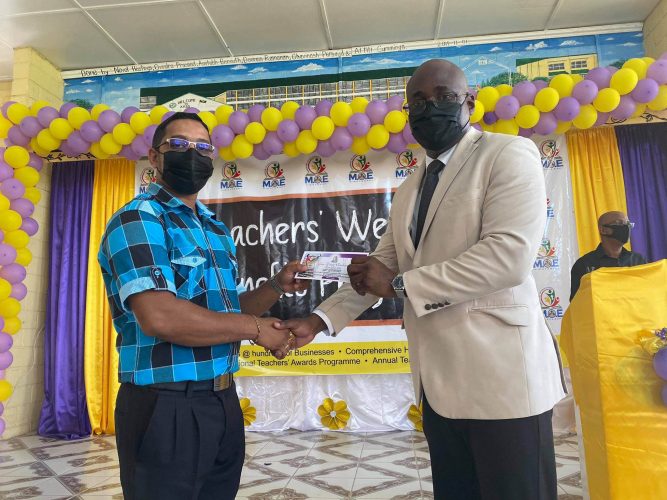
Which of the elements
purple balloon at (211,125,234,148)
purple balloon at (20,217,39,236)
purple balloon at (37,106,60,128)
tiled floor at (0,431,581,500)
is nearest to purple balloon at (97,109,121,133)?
purple balloon at (37,106,60,128)

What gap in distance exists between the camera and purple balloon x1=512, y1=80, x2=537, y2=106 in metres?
4.07

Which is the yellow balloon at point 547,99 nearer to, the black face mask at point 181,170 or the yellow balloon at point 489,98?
the yellow balloon at point 489,98

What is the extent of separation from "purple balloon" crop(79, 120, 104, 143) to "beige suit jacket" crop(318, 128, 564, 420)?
13.2 feet

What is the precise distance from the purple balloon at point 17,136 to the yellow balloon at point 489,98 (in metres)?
4.11

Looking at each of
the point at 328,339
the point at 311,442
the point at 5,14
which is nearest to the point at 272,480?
the point at 311,442

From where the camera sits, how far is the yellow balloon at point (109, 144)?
4.50m

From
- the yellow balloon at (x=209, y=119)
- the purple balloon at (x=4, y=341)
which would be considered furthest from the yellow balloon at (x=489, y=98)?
the purple balloon at (x=4, y=341)

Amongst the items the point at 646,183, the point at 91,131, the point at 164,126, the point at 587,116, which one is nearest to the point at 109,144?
the point at 91,131

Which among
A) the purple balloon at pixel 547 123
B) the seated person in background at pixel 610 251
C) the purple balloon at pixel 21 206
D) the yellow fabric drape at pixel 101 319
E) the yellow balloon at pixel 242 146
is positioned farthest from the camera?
the yellow fabric drape at pixel 101 319

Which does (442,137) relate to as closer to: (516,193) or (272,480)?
(516,193)

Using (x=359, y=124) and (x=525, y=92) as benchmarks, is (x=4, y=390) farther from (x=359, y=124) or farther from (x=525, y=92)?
(x=525, y=92)

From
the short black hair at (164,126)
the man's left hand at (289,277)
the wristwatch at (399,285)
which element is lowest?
the wristwatch at (399,285)

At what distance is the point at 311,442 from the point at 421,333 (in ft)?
11.1

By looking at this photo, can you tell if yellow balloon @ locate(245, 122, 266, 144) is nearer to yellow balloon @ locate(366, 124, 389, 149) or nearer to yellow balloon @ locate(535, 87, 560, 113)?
yellow balloon @ locate(366, 124, 389, 149)
